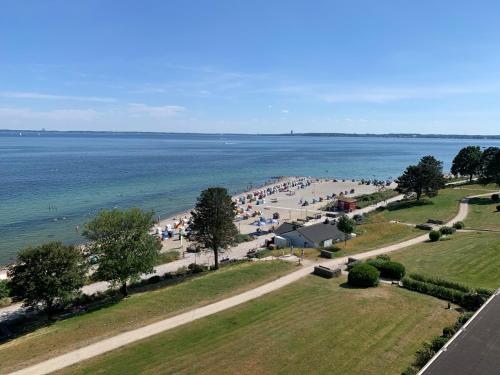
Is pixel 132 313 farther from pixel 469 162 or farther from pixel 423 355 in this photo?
pixel 469 162

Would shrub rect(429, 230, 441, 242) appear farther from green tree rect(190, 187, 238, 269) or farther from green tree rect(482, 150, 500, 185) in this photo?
green tree rect(482, 150, 500, 185)

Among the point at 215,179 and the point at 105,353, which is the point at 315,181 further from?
the point at 105,353

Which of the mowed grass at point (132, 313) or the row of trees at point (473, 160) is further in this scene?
the row of trees at point (473, 160)

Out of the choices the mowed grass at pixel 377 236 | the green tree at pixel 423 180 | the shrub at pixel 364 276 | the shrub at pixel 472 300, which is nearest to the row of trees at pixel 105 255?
the mowed grass at pixel 377 236

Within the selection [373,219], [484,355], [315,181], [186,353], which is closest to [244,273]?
[186,353]

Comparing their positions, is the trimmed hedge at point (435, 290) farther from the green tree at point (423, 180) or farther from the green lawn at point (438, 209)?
the green tree at point (423, 180)
